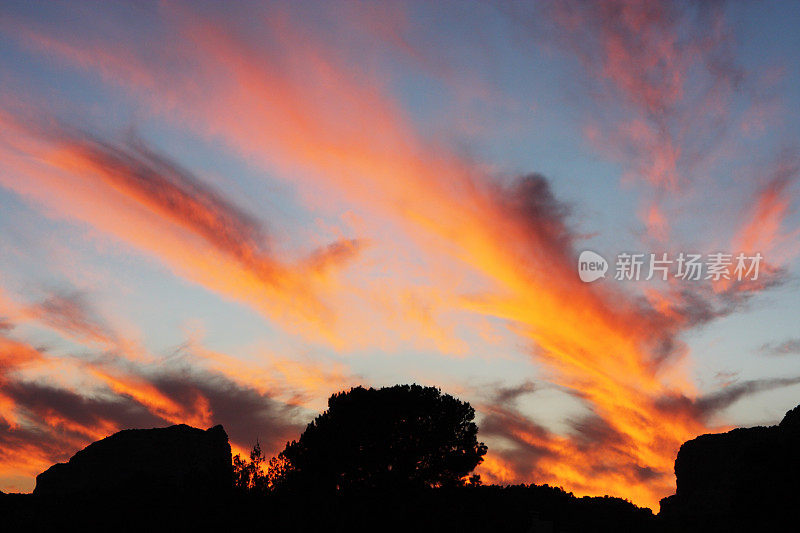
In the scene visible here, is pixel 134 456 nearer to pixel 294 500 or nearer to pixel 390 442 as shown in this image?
pixel 390 442

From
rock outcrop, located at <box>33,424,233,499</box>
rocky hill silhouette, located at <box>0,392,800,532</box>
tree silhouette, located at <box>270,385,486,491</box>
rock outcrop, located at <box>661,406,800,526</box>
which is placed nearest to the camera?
rocky hill silhouette, located at <box>0,392,800,532</box>

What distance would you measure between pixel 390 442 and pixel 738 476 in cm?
2991

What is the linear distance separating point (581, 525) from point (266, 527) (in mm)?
71690

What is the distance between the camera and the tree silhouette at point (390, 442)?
201 ft

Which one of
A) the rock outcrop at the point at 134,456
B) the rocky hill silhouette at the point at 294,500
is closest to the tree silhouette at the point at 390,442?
the rocky hill silhouette at the point at 294,500

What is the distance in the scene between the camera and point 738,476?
163 feet

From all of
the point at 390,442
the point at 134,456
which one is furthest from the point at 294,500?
the point at 134,456

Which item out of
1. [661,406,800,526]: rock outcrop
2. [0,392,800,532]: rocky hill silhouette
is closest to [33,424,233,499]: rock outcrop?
[0,392,800,532]: rocky hill silhouette

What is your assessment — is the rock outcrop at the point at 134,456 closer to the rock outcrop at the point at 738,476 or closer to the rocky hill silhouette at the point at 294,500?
the rocky hill silhouette at the point at 294,500

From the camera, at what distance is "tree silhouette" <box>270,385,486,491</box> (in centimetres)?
6138

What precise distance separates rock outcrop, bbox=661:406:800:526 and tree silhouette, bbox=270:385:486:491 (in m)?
24.9

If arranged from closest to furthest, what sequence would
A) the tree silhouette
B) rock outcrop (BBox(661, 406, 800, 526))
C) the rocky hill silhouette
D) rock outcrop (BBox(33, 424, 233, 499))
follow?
the rocky hill silhouette, rock outcrop (BBox(661, 406, 800, 526)), the tree silhouette, rock outcrop (BBox(33, 424, 233, 499))

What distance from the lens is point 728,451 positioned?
313ft

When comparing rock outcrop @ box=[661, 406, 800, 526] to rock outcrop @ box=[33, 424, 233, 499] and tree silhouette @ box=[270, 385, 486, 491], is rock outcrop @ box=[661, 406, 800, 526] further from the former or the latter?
rock outcrop @ box=[33, 424, 233, 499]
